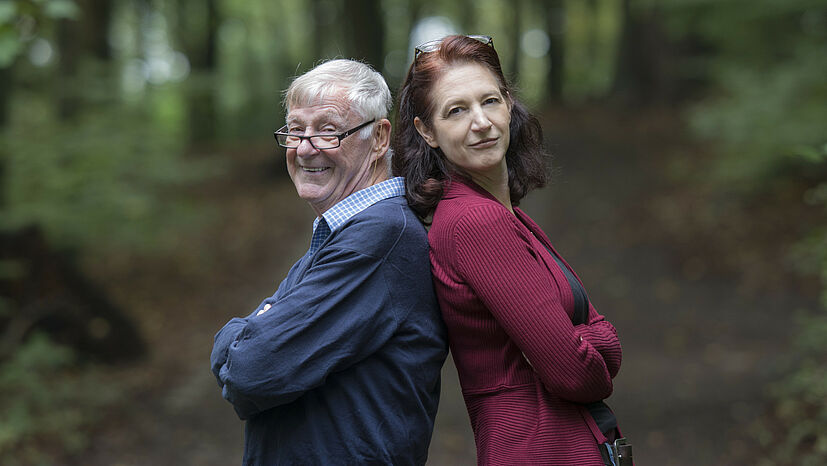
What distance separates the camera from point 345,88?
235 cm

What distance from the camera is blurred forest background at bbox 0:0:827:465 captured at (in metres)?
6.45

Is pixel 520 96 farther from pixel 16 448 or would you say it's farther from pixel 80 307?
pixel 80 307

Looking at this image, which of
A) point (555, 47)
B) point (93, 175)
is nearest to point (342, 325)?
point (93, 175)

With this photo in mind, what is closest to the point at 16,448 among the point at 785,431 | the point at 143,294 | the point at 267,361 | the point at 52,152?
the point at 52,152

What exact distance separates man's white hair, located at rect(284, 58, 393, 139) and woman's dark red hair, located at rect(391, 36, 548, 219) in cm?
10

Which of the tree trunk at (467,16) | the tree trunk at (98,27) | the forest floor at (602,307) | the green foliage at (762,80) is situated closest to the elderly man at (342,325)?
the forest floor at (602,307)

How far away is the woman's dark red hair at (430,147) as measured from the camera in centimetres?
232

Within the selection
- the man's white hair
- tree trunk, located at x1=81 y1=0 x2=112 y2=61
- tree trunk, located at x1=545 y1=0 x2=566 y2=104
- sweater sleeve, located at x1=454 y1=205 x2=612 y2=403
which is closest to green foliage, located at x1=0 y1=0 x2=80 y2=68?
the man's white hair

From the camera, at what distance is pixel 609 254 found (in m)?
10.8

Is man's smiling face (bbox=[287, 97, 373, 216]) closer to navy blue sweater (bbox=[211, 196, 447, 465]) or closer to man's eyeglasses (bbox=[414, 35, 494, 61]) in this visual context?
navy blue sweater (bbox=[211, 196, 447, 465])

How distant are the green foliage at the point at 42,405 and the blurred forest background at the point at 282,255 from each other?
2 centimetres

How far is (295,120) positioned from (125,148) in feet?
21.2

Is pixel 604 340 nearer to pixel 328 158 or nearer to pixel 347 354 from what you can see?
pixel 347 354

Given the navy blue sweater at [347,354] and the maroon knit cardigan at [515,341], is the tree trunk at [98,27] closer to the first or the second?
the navy blue sweater at [347,354]
